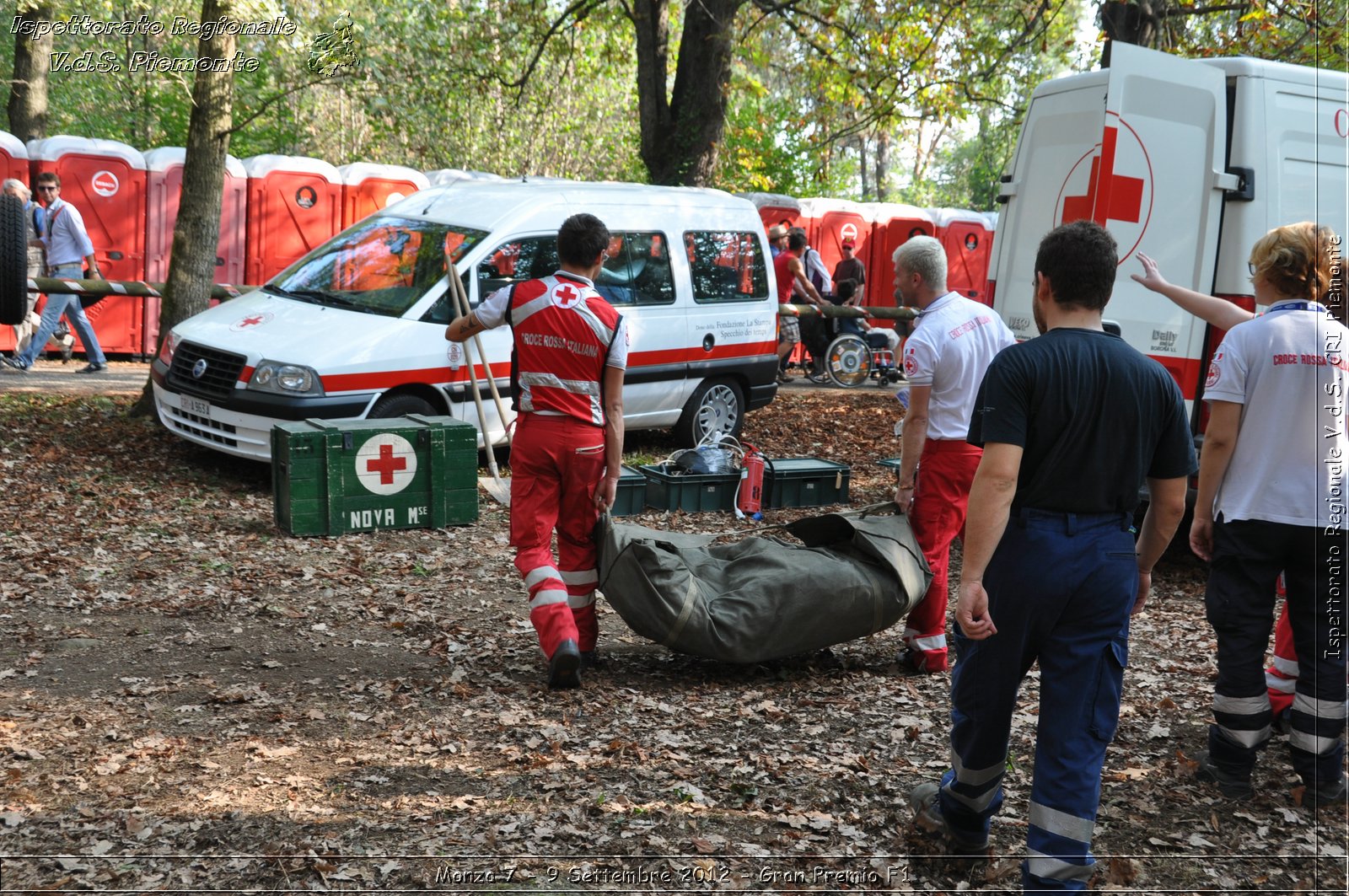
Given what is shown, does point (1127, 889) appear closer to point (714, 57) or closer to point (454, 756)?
point (454, 756)

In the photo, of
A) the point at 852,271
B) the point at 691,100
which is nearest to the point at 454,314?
the point at 691,100

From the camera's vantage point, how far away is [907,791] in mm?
4461

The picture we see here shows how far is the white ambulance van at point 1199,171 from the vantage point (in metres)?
7.25

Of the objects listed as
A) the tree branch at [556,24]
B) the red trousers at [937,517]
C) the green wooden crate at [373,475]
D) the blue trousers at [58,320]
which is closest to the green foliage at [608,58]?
the tree branch at [556,24]

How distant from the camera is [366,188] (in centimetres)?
1619

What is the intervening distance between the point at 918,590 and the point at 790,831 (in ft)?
5.45

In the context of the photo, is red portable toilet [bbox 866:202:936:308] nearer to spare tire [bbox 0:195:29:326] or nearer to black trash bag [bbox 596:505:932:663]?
black trash bag [bbox 596:505:932:663]

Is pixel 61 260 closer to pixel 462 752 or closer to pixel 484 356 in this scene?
pixel 484 356

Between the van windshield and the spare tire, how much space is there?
292cm

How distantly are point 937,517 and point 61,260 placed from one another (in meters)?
11.3

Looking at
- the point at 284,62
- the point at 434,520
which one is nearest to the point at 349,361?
the point at 434,520

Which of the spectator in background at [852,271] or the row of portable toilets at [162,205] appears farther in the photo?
the spectator in background at [852,271]

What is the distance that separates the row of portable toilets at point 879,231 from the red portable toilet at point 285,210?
6.56 metres

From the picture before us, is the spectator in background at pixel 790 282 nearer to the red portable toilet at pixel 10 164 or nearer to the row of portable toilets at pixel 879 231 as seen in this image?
the row of portable toilets at pixel 879 231
